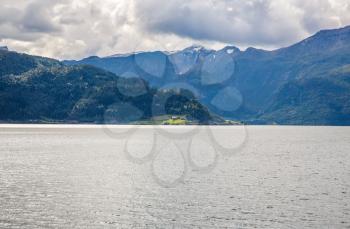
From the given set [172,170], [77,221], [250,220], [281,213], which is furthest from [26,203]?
[172,170]

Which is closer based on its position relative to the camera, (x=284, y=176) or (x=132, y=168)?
(x=284, y=176)

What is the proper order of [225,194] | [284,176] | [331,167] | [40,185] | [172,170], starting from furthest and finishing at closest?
[331,167] < [172,170] < [284,176] < [40,185] < [225,194]

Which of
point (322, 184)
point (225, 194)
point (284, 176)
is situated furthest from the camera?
point (284, 176)

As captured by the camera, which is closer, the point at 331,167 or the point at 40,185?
the point at 40,185

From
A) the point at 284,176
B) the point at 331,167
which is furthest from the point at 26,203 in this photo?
the point at 331,167

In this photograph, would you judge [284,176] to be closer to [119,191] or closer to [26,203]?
[119,191]

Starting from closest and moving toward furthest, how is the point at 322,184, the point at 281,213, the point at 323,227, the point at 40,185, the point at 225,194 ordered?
the point at 323,227 → the point at 281,213 → the point at 225,194 → the point at 40,185 → the point at 322,184

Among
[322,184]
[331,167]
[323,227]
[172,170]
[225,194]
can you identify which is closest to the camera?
[323,227]

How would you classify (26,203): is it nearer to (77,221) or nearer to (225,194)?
(77,221)

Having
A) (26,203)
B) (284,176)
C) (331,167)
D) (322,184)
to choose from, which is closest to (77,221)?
(26,203)
